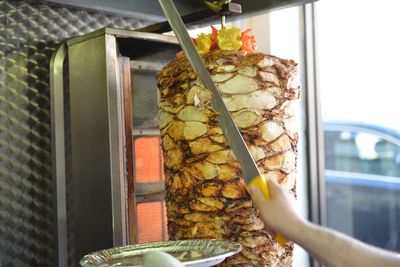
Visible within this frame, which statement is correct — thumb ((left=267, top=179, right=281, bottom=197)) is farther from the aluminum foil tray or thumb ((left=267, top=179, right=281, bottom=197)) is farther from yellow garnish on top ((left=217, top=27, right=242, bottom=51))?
yellow garnish on top ((left=217, top=27, right=242, bottom=51))

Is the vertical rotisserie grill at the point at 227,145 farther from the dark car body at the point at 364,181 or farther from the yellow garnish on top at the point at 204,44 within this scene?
the dark car body at the point at 364,181

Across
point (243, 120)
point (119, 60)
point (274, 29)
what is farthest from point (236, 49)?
point (274, 29)

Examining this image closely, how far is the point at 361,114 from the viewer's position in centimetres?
230

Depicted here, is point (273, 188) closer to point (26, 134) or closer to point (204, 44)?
point (204, 44)

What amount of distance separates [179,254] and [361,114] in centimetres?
158

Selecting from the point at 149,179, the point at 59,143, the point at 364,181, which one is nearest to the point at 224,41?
the point at 149,179

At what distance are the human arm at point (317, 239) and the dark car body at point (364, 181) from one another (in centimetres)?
139

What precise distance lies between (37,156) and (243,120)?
74cm

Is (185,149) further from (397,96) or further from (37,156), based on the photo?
(397,96)

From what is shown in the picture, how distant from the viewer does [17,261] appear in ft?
4.95

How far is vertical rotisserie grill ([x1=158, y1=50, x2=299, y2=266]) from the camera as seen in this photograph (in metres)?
1.18

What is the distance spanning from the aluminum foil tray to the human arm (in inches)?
4.2

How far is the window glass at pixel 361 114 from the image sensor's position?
7.14 ft

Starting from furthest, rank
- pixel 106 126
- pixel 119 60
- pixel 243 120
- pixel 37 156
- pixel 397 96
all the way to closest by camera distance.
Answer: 1. pixel 397 96
2. pixel 37 156
3. pixel 119 60
4. pixel 106 126
5. pixel 243 120
